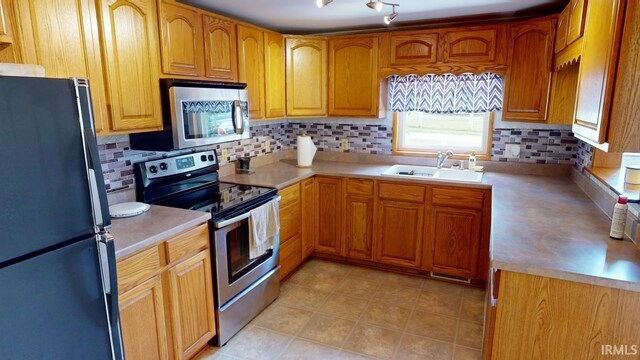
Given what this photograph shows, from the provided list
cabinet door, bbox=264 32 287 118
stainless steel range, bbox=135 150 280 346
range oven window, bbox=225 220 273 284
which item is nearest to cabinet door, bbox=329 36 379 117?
cabinet door, bbox=264 32 287 118

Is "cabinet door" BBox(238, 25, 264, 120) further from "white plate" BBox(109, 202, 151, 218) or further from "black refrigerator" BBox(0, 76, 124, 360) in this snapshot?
"black refrigerator" BBox(0, 76, 124, 360)

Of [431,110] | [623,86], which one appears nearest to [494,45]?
[431,110]

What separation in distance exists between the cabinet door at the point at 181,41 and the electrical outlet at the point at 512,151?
253 cm

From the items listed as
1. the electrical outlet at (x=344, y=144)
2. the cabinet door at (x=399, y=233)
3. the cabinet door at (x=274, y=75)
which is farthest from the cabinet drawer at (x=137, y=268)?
the electrical outlet at (x=344, y=144)

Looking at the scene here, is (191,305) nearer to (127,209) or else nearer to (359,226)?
(127,209)

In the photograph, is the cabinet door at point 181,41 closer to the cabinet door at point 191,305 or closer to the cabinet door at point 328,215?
the cabinet door at point 191,305

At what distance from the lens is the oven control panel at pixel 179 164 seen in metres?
2.40

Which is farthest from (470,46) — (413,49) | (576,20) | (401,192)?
(401,192)

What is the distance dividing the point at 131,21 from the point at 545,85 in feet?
9.08

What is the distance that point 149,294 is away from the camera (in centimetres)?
177

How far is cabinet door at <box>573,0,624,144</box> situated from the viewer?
138 cm

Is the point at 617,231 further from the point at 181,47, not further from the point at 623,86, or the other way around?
the point at 181,47

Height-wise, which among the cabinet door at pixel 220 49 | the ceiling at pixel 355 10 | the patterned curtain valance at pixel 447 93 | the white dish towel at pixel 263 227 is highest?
the ceiling at pixel 355 10

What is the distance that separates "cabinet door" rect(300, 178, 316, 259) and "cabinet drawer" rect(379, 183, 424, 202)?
2.01ft
